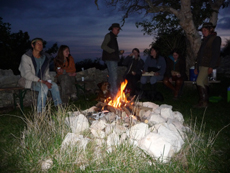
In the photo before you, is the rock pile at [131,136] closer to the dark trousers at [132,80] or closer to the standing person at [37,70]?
the standing person at [37,70]

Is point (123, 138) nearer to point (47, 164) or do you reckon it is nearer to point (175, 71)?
point (47, 164)

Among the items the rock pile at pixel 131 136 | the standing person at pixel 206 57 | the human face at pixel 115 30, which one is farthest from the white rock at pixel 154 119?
the human face at pixel 115 30

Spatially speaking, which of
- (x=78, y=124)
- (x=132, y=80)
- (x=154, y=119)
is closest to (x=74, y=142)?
(x=78, y=124)

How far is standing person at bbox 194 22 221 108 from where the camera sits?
211 inches

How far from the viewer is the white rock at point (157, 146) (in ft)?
9.10

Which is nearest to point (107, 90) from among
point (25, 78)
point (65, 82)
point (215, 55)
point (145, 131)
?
point (65, 82)

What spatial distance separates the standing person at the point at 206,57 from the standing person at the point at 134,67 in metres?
1.96

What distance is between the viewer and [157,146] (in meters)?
2.82

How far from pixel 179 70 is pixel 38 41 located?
409 cm

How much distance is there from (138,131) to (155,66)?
430cm

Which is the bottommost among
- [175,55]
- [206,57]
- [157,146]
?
[157,146]

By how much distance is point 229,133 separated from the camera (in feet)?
12.2

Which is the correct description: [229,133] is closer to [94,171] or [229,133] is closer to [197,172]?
[197,172]

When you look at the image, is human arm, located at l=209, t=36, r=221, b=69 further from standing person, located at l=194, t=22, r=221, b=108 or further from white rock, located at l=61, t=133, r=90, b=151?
white rock, located at l=61, t=133, r=90, b=151
